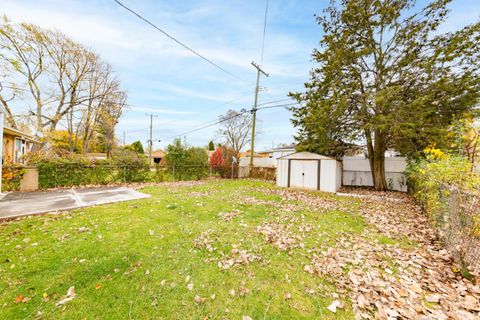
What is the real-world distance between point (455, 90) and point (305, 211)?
361 inches

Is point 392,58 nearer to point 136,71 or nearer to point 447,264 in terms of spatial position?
point 447,264

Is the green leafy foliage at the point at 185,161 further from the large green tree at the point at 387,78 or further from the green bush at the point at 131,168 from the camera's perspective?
the large green tree at the point at 387,78

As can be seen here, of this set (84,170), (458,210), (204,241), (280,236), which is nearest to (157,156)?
(84,170)

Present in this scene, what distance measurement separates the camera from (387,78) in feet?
31.7

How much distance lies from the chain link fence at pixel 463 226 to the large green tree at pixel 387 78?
623cm

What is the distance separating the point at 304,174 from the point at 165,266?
32.2 feet

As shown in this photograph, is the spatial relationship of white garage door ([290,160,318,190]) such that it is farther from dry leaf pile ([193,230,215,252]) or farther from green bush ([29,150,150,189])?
green bush ([29,150,150,189])

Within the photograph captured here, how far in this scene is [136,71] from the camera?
11883 millimetres

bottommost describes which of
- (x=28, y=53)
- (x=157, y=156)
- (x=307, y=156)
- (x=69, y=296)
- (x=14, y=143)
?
(x=69, y=296)

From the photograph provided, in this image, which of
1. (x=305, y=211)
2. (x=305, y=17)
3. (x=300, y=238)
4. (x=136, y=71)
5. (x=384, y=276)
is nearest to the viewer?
(x=384, y=276)

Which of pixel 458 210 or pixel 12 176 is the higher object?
pixel 458 210

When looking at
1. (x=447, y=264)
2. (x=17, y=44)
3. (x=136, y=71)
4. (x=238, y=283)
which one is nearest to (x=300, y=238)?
(x=238, y=283)

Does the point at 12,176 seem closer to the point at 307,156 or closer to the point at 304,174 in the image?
the point at 304,174

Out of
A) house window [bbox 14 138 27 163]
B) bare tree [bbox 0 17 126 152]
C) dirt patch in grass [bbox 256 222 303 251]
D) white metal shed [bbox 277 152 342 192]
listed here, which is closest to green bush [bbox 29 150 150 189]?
house window [bbox 14 138 27 163]
